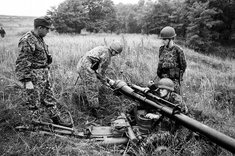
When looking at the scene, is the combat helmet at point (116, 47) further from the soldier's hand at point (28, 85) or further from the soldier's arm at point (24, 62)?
the soldier's hand at point (28, 85)

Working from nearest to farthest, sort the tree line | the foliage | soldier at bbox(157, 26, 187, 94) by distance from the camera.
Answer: soldier at bbox(157, 26, 187, 94) → the tree line → the foliage

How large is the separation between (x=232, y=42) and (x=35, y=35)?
89.6 ft

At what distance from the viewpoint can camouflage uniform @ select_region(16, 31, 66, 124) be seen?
315 centimetres

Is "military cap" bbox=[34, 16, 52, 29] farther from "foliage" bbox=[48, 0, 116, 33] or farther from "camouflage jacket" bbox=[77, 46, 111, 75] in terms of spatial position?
"foliage" bbox=[48, 0, 116, 33]

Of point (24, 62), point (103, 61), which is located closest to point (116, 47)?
point (103, 61)

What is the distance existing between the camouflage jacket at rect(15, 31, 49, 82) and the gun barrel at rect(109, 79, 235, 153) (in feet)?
4.58

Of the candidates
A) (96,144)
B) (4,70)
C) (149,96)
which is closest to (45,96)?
(96,144)

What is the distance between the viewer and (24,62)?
315 centimetres

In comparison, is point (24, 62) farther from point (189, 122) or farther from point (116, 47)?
point (189, 122)

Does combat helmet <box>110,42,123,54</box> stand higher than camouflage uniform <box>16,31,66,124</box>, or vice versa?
combat helmet <box>110,42,123,54</box>

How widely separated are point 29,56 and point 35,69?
272 mm

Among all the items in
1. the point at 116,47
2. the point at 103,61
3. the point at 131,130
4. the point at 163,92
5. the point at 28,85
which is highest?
the point at 116,47

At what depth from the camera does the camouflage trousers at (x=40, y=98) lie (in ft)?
11.1

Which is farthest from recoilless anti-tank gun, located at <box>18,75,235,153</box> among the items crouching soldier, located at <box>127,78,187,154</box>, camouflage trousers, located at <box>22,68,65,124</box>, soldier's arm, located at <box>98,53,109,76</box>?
soldier's arm, located at <box>98,53,109,76</box>
